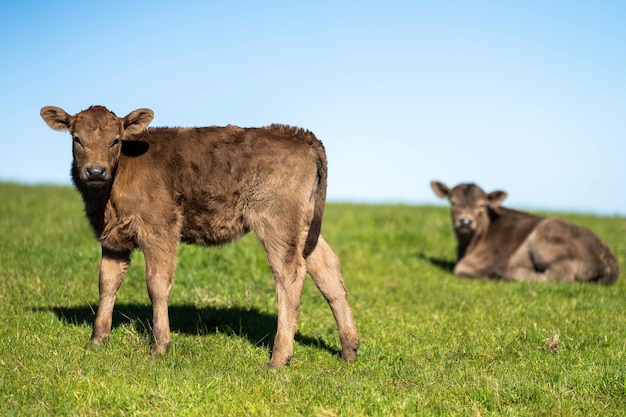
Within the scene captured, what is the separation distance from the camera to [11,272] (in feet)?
35.6

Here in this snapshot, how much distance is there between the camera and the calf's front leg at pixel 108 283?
25.2 feet

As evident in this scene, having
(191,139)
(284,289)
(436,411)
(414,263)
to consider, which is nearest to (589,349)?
(436,411)

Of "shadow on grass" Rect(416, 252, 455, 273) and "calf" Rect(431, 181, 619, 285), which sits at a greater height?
"calf" Rect(431, 181, 619, 285)

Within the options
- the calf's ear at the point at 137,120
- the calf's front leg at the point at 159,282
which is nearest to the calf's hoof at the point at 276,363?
the calf's front leg at the point at 159,282

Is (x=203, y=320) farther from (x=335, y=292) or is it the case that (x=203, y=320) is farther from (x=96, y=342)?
(x=335, y=292)

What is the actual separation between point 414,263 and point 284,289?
27.8 feet

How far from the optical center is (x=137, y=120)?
25.5 ft

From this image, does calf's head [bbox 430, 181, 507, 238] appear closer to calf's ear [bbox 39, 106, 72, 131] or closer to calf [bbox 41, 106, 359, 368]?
calf [bbox 41, 106, 359, 368]

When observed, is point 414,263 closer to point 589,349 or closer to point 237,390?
point 589,349

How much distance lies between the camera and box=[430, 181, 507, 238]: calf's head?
15.2 m

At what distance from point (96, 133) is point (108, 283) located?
5.53ft

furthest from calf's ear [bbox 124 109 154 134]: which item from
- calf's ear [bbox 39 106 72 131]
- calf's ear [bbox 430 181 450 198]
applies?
calf's ear [bbox 430 181 450 198]

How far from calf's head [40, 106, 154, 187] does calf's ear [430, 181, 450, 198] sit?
377 inches

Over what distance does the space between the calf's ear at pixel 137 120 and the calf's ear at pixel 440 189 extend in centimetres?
954
